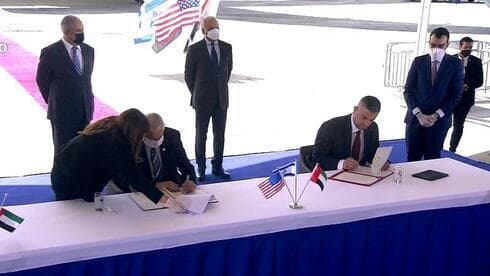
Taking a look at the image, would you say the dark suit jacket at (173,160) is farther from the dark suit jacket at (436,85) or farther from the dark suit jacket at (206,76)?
the dark suit jacket at (436,85)

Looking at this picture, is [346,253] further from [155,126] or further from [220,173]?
[220,173]

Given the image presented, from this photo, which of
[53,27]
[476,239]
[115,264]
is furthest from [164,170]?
[53,27]

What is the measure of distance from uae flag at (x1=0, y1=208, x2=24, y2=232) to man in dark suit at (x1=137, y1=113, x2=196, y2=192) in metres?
0.86

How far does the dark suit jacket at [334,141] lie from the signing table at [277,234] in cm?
36

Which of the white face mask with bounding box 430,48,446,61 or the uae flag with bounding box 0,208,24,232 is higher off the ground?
the white face mask with bounding box 430,48,446,61

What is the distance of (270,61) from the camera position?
14492mm

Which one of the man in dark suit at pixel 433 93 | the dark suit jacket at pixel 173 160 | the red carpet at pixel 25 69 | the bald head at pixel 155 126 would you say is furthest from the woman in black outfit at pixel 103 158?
the red carpet at pixel 25 69

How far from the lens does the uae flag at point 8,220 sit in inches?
113

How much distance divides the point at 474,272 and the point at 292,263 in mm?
1347

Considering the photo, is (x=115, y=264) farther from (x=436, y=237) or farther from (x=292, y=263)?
(x=436, y=237)

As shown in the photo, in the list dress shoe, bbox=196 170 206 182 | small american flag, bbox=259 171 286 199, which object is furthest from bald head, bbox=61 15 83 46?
→ small american flag, bbox=259 171 286 199

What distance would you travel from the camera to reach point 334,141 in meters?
4.29

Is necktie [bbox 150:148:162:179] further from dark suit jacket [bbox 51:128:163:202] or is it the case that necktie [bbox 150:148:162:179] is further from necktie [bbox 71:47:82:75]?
necktie [bbox 71:47:82:75]

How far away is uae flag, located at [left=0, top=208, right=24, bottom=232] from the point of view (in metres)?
2.87
